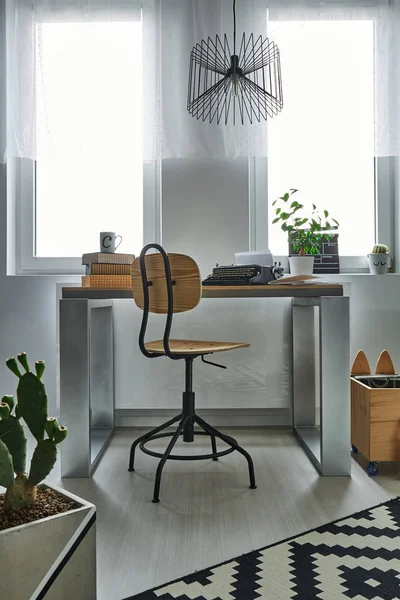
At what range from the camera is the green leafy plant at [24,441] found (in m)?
1.03

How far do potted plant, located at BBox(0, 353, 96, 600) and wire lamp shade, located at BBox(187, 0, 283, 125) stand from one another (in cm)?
206

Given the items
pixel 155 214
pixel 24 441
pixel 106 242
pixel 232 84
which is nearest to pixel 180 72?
pixel 232 84

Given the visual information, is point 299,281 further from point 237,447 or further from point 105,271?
point 105,271

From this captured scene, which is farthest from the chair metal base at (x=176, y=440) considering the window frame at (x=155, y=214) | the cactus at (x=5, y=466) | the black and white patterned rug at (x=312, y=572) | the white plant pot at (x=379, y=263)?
the white plant pot at (x=379, y=263)

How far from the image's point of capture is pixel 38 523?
38.3 inches

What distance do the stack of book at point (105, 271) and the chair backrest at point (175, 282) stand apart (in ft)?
1.54

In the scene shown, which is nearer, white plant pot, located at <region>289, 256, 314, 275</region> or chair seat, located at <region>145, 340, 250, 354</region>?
chair seat, located at <region>145, 340, 250, 354</region>

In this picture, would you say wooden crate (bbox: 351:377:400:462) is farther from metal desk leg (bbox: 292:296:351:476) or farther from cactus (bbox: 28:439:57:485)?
cactus (bbox: 28:439:57:485)

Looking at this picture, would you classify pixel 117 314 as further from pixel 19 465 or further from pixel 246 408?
pixel 19 465

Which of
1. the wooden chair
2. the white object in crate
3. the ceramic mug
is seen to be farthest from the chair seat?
the ceramic mug

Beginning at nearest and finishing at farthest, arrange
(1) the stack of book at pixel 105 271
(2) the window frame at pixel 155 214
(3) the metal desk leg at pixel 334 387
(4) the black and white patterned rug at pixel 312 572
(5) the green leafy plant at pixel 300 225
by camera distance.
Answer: (4) the black and white patterned rug at pixel 312 572 < (3) the metal desk leg at pixel 334 387 < (1) the stack of book at pixel 105 271 < (5) the green leafy plant at pixel 300 225 < (2) the window frame at pixel 155 214

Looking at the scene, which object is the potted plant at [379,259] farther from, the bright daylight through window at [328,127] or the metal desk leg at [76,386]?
the metal desk leg at [76,386]

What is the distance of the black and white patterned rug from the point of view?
1222 millimetres

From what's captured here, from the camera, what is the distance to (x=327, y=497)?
181 cm
